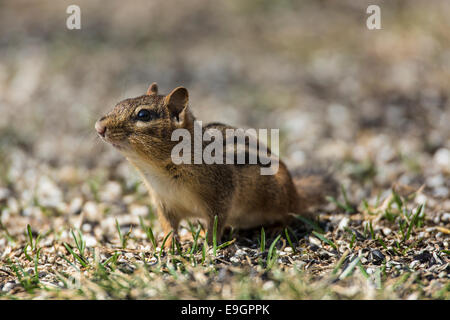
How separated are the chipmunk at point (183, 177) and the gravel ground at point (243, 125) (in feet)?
0.68

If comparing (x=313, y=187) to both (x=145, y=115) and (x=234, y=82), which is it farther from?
(x=234, y=82)

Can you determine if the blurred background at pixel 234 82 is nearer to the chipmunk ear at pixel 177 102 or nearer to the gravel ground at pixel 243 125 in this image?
the gravel ground at pixel 243 125

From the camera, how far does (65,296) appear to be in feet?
11.0

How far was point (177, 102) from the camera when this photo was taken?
3.98 meters

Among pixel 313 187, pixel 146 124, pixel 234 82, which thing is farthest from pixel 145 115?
pixel 234 82

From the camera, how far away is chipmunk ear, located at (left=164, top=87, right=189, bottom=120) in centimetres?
395

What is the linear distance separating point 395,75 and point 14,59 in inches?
251

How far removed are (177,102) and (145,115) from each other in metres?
0.28

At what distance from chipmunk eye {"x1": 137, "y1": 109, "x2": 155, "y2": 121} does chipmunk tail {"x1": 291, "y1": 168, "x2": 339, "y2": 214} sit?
5.93 ft

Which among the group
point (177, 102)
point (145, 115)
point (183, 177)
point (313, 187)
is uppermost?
point (177, 102)

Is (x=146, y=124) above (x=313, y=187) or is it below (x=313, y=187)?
above

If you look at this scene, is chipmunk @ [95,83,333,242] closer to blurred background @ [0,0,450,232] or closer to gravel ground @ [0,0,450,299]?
gravel ground @ [0,0,450,299]
